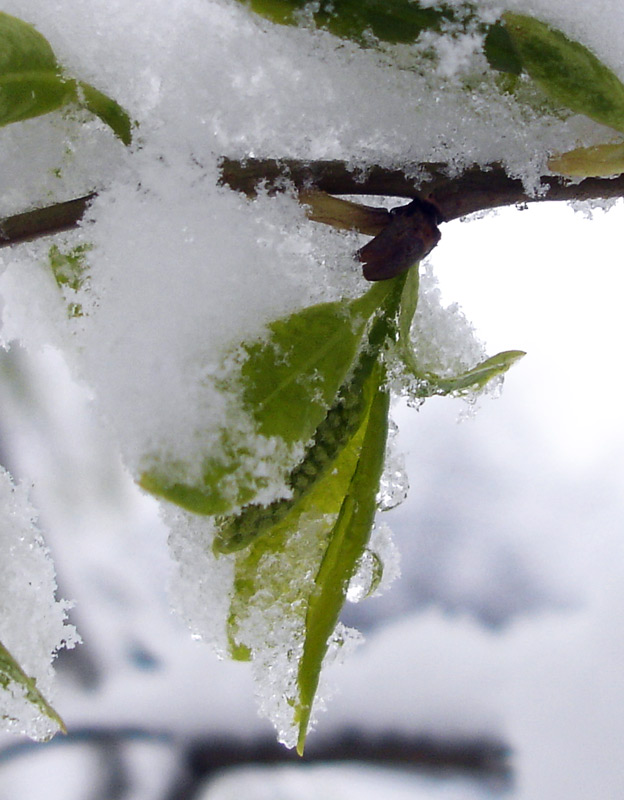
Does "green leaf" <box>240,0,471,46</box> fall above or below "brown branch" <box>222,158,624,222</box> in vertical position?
above

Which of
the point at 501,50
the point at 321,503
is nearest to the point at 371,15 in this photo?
the point at 501,50

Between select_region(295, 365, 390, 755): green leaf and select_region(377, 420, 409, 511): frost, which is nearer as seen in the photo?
select_region(295, 365, 390, 755): green leaf

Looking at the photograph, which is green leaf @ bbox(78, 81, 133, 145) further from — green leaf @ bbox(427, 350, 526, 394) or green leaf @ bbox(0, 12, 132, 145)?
green leaf @ bbox(427, 350, 526, 394)

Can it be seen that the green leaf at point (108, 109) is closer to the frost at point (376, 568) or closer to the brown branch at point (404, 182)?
the brown branch at point (404, 182)

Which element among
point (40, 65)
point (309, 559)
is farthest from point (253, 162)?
point (309, 559)

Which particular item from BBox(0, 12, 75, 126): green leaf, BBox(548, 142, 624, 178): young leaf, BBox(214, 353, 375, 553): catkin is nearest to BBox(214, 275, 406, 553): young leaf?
BBox(214, 353, 375, 553): catkin

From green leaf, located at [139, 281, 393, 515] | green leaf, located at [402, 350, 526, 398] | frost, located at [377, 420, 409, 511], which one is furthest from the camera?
frost, located at [377, 420, 409, 511]

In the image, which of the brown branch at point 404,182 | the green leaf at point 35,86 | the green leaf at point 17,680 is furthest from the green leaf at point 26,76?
the green leaf at point 17,680
